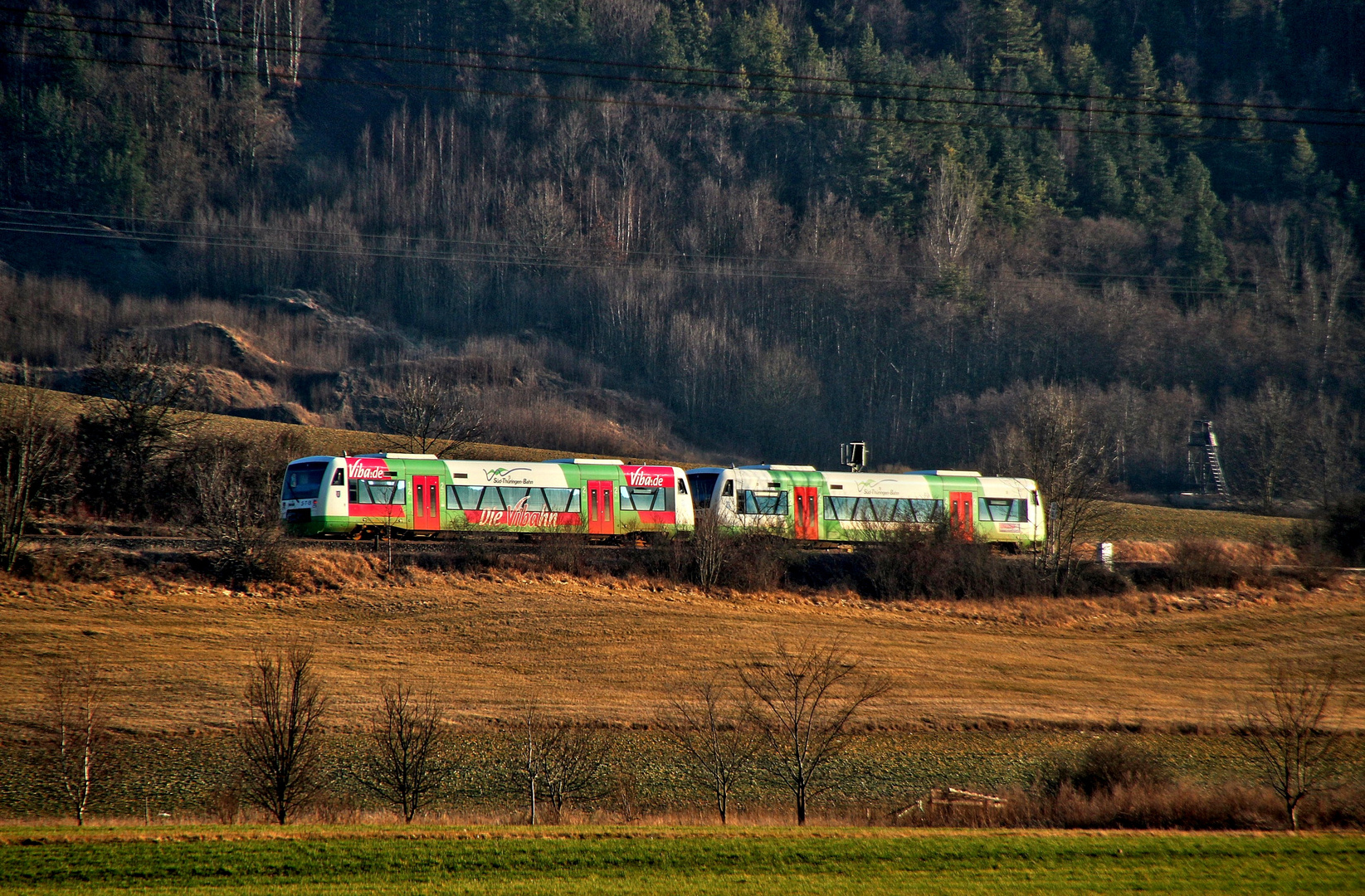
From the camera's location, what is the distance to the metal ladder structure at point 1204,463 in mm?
90750

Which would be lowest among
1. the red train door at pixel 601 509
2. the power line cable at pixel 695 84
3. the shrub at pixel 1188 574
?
the shrub at pixel 1188 574

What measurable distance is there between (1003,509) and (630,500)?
1789 cm

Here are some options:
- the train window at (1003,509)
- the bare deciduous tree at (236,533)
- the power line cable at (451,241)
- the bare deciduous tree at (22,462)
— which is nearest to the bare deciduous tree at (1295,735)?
the train window at (1003,509)

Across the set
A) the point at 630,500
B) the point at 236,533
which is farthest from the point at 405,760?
the point at 630,500

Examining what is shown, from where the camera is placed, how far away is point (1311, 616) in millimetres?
44625

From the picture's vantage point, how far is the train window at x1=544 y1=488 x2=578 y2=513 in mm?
42344

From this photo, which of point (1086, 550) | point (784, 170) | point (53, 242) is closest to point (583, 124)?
point (784, 170)

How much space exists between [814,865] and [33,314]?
105993 millimetres

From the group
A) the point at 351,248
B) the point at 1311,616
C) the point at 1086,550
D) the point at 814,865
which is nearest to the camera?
the point at 814,865

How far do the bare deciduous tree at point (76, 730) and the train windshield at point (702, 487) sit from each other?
948 inches

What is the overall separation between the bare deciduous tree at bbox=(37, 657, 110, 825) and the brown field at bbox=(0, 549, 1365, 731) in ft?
2.04

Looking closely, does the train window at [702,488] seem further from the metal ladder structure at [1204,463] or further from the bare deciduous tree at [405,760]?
the metal ladder structure at [1204,463]

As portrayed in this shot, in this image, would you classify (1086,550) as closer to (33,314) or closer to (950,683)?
(950,683)

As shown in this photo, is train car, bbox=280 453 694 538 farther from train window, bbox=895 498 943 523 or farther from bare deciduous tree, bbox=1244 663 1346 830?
bare deciduous tree, bbox=1244 663 1346 830
